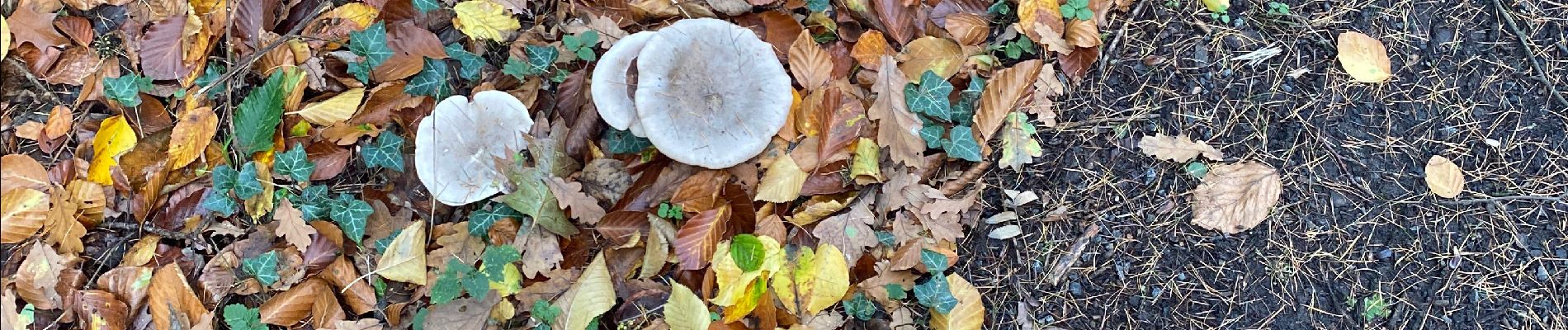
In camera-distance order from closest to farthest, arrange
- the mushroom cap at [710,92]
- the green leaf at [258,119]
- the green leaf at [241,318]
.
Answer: the mushroom cap at [710,92], the green leaf at [241,318], the green leaf at [258,119]

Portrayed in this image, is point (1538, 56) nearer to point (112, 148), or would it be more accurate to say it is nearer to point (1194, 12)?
point (1194, 12)

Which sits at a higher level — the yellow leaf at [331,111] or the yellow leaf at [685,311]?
the yellow leaf at [331,111]

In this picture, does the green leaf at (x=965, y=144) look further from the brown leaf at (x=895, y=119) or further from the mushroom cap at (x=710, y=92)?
the mushroom cap at (x=710, y=92)

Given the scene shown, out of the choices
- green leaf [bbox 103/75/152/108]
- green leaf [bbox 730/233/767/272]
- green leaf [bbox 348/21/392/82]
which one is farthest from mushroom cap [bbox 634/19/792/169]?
green leaf [bbox 103/75/152/108]

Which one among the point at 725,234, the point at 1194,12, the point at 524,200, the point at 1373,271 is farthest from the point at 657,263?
the point at 1373,271

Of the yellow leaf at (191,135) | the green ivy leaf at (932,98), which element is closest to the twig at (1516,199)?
the green ivy leaf at (932,98)
